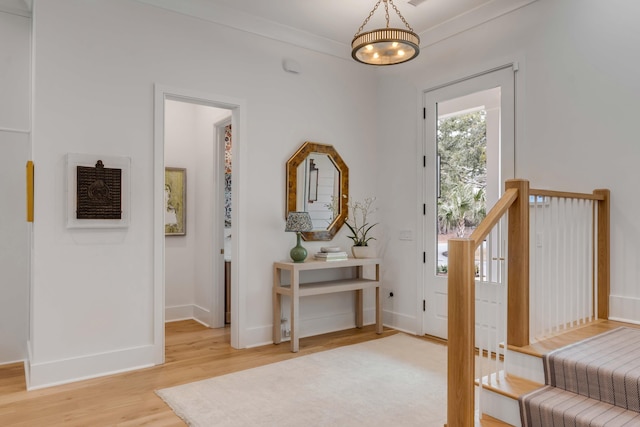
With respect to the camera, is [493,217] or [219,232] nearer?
[493,217]

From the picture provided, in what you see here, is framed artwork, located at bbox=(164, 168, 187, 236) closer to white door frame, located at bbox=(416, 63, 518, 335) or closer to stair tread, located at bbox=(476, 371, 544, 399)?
white door frame, located at bbox=(416, 63, 518, 335)

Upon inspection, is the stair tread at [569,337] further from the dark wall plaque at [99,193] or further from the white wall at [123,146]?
the dark wall plaque at [99,193]

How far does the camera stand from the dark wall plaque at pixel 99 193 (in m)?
3.29

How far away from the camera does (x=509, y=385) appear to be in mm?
2311

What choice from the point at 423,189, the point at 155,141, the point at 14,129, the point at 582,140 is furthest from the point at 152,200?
the point at 582,140

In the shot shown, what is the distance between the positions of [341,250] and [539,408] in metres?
2.84

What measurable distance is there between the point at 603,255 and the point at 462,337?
5.82 feet

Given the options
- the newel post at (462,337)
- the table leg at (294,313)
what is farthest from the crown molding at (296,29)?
the newel post at (462,337)

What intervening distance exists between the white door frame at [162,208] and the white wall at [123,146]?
0.04 metres

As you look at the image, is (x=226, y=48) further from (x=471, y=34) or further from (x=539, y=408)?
(x=539, y=408)

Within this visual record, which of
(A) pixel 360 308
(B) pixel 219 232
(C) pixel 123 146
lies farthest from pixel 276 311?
(C) pixel 123 146

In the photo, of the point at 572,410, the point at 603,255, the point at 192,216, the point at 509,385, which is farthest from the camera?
the point at 192,216

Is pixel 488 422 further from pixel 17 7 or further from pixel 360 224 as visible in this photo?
pixel 17 7

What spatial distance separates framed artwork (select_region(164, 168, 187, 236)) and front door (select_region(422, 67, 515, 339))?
9.51 feet
